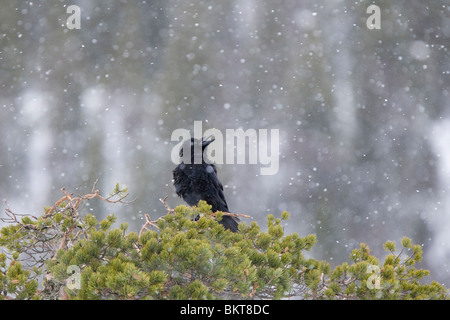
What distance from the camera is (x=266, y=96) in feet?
35.5

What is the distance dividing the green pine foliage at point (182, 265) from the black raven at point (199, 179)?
163cm

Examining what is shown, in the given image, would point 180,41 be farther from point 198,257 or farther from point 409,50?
point 198,257

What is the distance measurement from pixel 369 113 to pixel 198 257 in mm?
9437

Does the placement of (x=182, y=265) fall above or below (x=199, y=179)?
below

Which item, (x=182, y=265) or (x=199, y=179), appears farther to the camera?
(x=199, y=179)

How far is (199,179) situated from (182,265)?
222cm

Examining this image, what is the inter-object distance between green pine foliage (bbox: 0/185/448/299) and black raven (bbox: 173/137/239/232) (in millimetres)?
1631

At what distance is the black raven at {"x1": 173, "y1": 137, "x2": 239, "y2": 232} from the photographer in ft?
13.7

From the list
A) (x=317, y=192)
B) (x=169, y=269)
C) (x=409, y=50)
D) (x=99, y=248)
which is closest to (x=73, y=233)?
(x=99, y=248)

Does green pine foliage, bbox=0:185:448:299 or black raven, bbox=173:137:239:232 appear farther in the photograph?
black raven, bbox=173:137:239:232

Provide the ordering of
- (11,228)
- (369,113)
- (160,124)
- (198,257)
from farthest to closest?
(369,113) < (160,124) < (11,228) < (198,257)

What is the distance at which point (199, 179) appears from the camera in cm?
419

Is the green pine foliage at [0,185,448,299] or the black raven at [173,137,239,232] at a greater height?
the black raven at [173,137,239,232]

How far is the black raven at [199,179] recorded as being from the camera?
4176 mm
